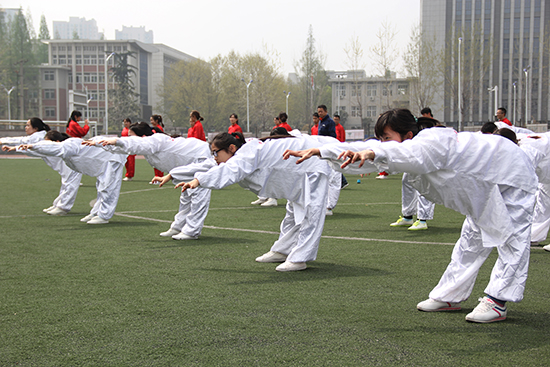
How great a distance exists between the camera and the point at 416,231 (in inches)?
323

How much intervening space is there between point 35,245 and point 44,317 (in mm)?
3302

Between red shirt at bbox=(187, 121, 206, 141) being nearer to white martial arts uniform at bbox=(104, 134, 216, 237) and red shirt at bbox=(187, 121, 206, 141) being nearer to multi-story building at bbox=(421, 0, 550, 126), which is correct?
white martial arts uniform at bbox=(104, 134, 216, 237)

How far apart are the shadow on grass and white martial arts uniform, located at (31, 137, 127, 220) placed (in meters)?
3.93

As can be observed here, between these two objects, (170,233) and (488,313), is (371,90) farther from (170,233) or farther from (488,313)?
(488,313)

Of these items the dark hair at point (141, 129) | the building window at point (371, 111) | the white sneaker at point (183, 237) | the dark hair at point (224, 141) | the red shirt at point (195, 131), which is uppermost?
the building window at point (371, 111)

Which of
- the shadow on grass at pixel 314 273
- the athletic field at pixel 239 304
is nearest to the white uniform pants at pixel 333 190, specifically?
the athletic field at pixel 239 304

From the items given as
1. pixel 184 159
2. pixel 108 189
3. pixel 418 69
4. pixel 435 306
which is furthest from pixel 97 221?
pixel 418 69

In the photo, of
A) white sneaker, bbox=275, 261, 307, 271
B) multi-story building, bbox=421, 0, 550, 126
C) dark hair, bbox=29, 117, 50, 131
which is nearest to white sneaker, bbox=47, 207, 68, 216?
dark hair, bbox=29, 117, 50, 131

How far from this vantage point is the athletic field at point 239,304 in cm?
338

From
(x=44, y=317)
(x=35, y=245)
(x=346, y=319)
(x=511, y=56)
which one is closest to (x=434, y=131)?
(x=346, y=319)

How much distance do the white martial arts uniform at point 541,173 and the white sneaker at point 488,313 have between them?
2.69m

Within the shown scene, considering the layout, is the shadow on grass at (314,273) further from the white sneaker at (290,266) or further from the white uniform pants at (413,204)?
the white uniform pants at (413,204)

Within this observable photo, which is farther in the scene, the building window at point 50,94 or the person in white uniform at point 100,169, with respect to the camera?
the building window at point 50,94

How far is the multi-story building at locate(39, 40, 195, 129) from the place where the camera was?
87750 mm
